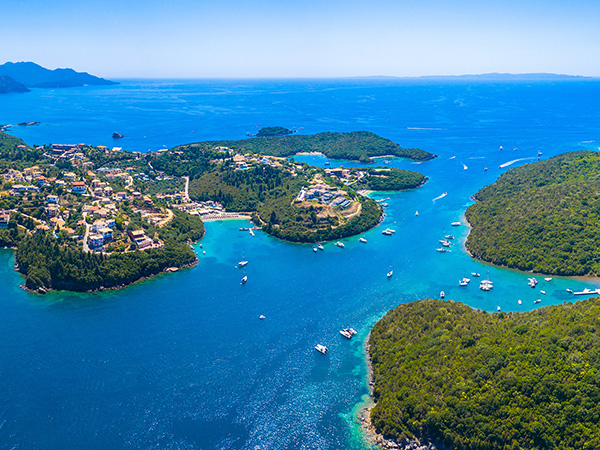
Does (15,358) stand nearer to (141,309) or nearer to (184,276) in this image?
(141,309)

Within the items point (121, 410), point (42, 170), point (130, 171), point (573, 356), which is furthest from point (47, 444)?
point (130, 171)

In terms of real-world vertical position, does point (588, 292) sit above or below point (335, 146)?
below

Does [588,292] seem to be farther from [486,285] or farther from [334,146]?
[334,146]

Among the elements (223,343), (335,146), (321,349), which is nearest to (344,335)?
(321,349)

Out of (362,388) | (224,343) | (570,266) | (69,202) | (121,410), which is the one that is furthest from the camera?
(69,202)

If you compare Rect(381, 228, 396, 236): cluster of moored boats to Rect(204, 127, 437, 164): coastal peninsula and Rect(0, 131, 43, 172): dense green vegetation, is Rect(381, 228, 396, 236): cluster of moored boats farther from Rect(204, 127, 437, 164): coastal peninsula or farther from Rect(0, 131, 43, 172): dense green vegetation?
Rect(0, 131, 43, 172): dense green vegetation
